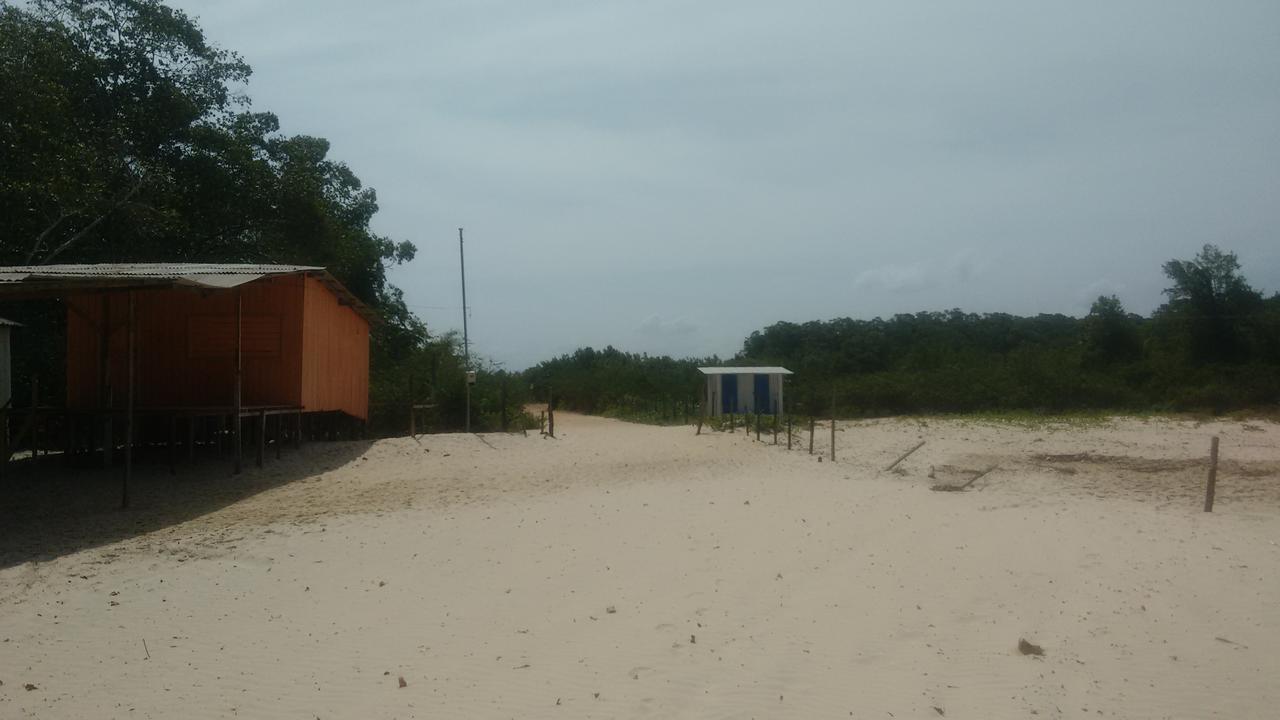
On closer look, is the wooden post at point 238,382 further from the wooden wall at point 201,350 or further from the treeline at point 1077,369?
the treeline at point 1077,369

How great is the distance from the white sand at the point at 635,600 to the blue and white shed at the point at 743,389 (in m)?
17.0

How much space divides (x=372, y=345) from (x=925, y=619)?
2278 cm

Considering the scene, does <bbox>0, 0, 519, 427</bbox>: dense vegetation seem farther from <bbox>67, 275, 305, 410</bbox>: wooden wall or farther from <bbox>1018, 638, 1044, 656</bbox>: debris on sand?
<bbox>1018, 638, 1044, 656</bbox>: debris on sand

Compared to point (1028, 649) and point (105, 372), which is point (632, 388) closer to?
point (105, 372)

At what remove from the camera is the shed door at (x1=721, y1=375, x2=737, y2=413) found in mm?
31828

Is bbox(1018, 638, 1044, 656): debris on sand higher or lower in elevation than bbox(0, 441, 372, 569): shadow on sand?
lower

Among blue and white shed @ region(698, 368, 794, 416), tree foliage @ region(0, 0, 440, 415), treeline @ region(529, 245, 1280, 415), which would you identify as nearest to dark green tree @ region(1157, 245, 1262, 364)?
treeline @ region(529, 245, 1280, 415)

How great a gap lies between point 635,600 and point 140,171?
19083mm

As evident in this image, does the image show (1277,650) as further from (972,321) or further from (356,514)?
(972,321)

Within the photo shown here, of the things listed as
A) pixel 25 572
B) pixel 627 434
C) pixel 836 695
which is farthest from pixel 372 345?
pixel 836 695

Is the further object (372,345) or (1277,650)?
(372,345)

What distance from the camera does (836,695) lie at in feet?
18.9

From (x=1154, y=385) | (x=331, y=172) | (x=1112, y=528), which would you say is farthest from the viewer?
(x=1154, y=385)

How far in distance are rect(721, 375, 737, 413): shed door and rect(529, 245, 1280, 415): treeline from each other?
7.47ft
